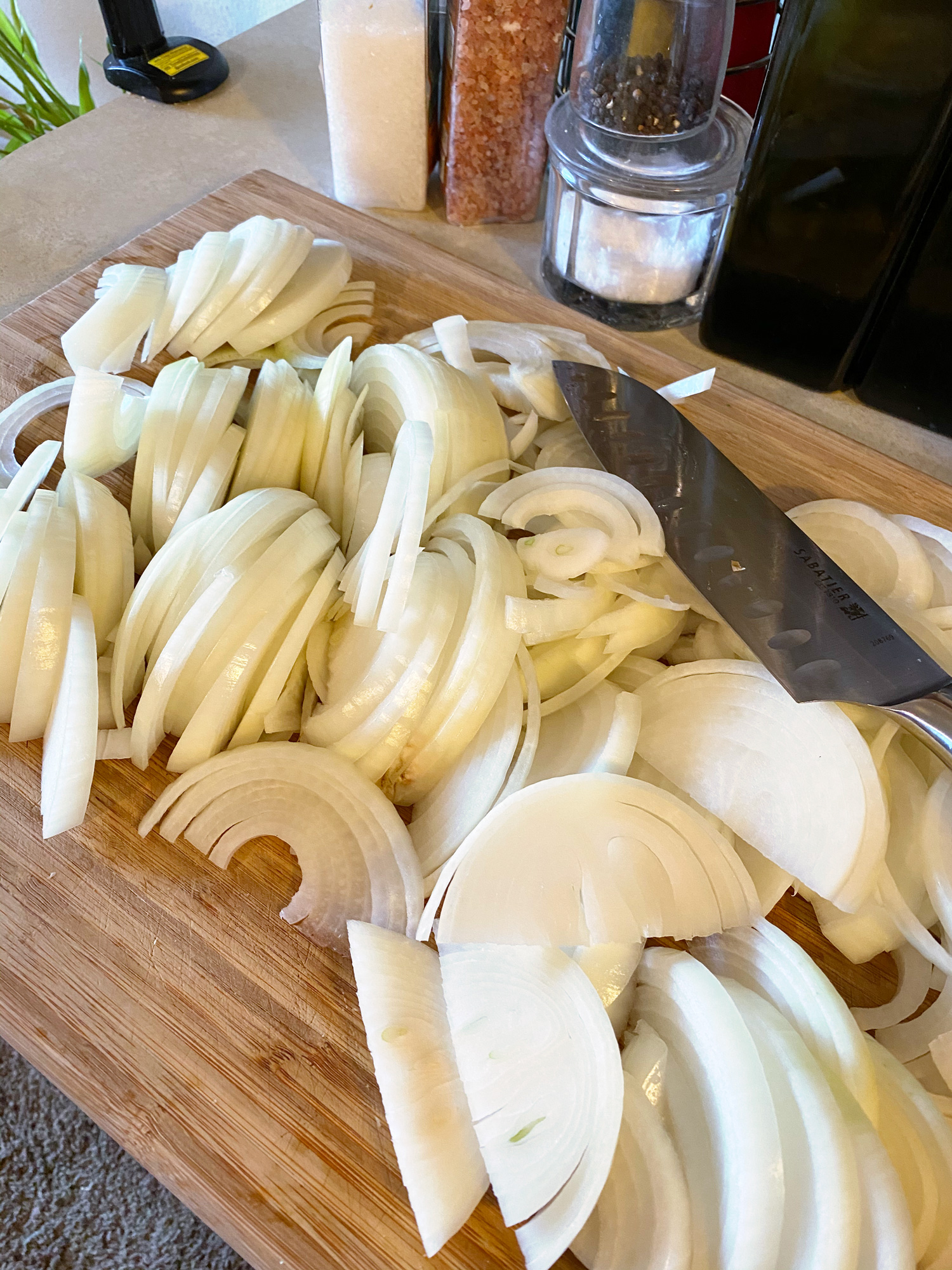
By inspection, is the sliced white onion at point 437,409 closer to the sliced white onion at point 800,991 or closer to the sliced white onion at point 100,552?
the sliced white onion at point 100,552

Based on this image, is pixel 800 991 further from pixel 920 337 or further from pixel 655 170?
pixel 655 170

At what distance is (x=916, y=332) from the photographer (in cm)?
111

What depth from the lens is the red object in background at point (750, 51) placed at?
1.29 metres

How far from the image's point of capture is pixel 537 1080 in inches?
26.7

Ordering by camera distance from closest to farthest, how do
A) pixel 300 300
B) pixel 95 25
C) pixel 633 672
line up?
pixel 633 672
pixel 300 300
pixel 95 25

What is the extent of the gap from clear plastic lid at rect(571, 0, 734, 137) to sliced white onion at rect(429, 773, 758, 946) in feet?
2.88

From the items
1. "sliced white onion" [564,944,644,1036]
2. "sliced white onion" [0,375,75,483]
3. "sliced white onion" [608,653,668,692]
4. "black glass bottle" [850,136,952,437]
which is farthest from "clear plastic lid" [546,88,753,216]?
"sliced white onion" [564,944,644,1036]

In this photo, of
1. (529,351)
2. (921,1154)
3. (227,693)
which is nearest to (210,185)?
(529,351)

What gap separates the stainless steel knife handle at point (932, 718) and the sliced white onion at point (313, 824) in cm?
48

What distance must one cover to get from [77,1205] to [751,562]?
1.17 metres

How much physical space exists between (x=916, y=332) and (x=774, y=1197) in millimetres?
989

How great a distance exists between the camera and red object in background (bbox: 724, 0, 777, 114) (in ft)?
4.22

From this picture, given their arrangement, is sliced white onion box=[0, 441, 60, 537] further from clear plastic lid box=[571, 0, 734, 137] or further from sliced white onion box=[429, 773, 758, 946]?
clear plastic lid box=[571, 0, 734, 137]

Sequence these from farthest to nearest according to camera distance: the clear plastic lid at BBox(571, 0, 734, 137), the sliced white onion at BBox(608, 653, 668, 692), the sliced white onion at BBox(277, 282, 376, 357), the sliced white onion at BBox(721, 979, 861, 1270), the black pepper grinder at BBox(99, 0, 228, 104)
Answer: the black pepper grinder at BBox(99, 0, 228, 104)
the sliced white onion at BBox(277, 282, 376, 357)
the clear plastic lid at BBox(571, 0, 734, 137)
the sliced white onion at BBox(608, 653, 668, 692)
the sliced white onion at BBox(721, 979, 861, 1270)
